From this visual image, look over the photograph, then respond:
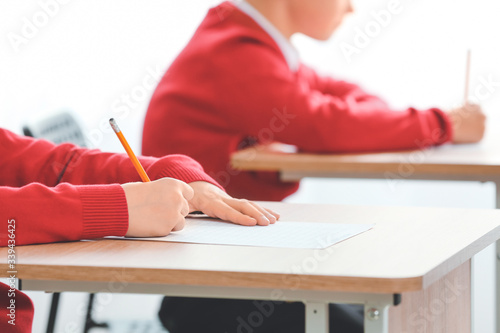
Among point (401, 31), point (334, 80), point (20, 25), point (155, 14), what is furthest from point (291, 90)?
point (401, 31)

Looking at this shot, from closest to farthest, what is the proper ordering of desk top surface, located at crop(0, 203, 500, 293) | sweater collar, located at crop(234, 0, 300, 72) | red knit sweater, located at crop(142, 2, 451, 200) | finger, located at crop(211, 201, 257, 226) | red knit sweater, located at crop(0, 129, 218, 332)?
desk top surface, located at crop(0, 203, 500, 293) → red knit sweater, located at crop(0, 129, 218, 332) → finger, located at crop(211, 201, 257, 226) → red knit sweater, located at crop(142, 2, 451, 200) → sweater collar, located at crop(234, 0, 300, 72)

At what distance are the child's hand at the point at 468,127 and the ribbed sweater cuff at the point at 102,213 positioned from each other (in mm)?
1427

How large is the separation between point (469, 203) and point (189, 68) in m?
1.74

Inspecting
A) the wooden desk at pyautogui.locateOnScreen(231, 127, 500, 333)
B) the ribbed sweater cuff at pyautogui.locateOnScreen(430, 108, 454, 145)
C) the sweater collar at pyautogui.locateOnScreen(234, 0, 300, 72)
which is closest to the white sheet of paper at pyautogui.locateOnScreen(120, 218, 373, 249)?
the wooden desk at pyautogui.locateOnScreen(231, 127, 500, 333)

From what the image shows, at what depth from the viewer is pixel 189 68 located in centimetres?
197

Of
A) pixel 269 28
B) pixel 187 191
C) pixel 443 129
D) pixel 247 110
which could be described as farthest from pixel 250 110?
pixel 187 191

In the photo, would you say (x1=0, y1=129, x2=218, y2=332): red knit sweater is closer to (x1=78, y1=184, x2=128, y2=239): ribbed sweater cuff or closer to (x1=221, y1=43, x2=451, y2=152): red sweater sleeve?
(x1=78, y1=184, x2=128, y2=239): ribbed sweater cuff

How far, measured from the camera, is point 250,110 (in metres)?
1.94

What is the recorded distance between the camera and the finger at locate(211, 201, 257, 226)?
3.42ft

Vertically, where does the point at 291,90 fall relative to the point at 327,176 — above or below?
above

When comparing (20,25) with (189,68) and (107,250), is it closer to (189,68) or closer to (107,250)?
(189,68)

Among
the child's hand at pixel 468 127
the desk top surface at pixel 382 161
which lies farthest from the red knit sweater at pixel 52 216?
the child's hand at pixel 468 127

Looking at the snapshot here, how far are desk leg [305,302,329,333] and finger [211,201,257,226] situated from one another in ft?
0.77

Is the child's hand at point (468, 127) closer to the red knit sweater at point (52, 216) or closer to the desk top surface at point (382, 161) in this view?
the desk top surface at point (382, 161)
